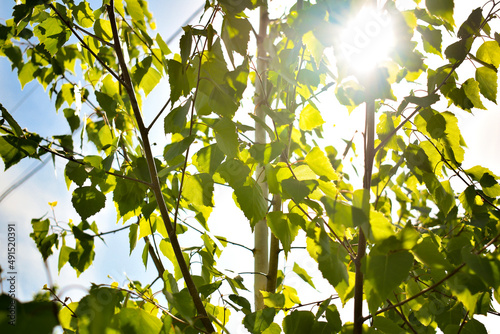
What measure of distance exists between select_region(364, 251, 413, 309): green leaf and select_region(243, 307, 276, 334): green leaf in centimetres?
22

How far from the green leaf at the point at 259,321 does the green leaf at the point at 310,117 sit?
35cm

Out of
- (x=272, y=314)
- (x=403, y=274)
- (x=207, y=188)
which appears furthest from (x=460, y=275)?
(x=207, y=188)

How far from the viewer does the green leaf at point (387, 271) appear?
386mm

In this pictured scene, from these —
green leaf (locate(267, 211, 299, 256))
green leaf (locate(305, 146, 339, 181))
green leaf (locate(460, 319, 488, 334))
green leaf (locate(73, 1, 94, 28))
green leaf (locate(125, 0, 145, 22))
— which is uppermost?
green leaf (locate(73, 1, 94, 28))

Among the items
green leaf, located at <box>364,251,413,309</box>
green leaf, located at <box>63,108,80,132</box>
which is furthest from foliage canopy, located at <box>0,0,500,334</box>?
green leaf, located at <box>63,108,80,132</box>

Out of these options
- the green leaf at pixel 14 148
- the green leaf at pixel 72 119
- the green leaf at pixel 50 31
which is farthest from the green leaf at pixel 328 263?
the green leaf at pixel 72 119

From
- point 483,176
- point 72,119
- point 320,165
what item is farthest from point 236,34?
point 72,119

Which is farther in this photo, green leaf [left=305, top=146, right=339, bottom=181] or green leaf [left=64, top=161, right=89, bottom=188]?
→ green leaf [left=64, top=161, right=89, bottom=188]

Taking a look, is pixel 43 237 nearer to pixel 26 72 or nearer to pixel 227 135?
pixel 26 72

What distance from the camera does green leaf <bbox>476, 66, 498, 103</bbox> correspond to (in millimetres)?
576

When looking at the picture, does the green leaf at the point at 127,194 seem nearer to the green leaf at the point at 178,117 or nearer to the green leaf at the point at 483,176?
the green leaf at the point at 178,117

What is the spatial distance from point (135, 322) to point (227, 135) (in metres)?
→ 0.27

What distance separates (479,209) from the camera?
75 cm

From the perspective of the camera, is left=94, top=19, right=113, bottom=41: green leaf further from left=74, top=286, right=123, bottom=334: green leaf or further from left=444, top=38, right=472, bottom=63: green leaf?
Result: left=444, top=38, right=472, bottom=63: green leaf
